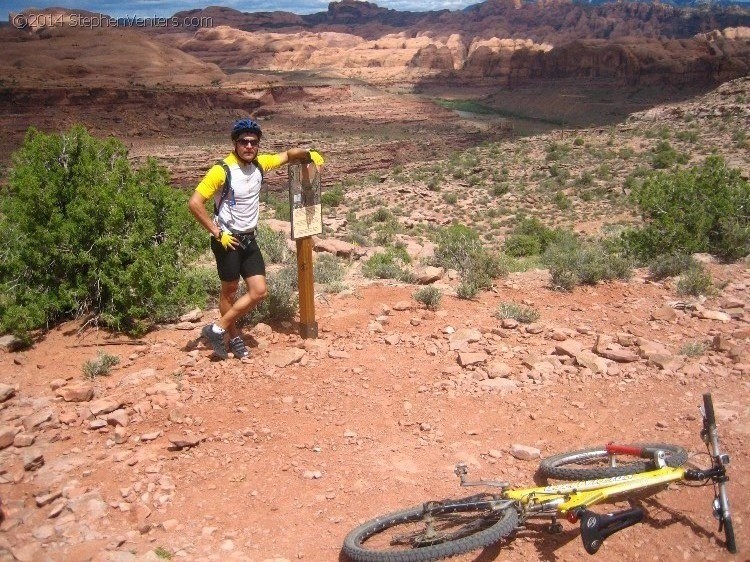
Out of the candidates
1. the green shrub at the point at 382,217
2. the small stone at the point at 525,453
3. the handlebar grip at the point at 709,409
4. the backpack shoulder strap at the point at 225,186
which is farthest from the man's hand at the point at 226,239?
the green shrub at the point at 382,217

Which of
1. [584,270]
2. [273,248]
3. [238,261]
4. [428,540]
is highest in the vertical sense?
[238,261]

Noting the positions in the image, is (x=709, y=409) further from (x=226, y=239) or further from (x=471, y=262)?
(x=471, y=262)

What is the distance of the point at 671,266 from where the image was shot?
279 inches

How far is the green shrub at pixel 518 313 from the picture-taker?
5652 millimetres

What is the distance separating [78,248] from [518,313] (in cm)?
421

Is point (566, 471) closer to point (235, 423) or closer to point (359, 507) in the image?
point (359, 507)

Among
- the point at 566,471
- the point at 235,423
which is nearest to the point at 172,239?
the point at 235,423

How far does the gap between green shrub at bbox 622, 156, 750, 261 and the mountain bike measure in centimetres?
543

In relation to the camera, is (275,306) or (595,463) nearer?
(595,463)

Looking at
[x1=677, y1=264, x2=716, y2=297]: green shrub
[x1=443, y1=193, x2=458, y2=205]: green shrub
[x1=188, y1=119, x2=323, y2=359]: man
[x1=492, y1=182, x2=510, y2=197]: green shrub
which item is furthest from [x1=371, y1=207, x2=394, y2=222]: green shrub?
[x1=188, y1=119, x2=323, y2=359]: man

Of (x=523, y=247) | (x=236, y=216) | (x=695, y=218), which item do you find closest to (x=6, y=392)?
(x=236, y=216)

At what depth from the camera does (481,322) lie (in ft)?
18.6

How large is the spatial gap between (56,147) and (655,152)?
26.1 m

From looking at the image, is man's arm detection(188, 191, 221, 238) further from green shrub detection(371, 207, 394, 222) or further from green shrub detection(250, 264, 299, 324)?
green shrub detection(371, 207, 394, 222)
